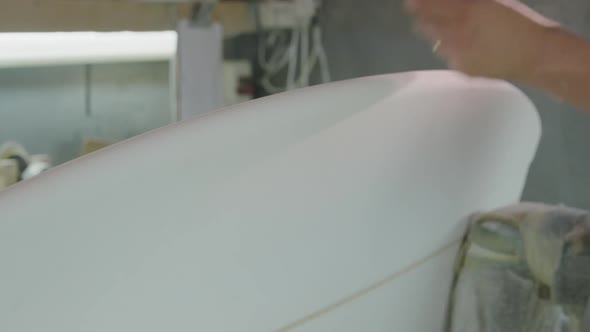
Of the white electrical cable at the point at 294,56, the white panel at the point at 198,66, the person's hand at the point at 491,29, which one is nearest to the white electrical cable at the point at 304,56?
the white electrical cable at the point at 294,56

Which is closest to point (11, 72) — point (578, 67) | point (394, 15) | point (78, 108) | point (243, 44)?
point (78, 108)

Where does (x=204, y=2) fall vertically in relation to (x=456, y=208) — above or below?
above

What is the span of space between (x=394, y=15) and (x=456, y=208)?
2.16ft

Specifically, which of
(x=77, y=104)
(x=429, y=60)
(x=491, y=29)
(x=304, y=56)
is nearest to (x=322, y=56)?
(x=304, y=56)

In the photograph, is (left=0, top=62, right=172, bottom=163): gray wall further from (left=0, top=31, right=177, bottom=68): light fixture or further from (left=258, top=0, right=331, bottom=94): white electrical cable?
(left=258, top=0, right=331, bottom=94): white electrical cable

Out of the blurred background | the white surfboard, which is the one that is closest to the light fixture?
the blurred background

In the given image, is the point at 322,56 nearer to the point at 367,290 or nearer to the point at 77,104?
the point at 77,104

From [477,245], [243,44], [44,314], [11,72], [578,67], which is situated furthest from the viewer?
[243,44]

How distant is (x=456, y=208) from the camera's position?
2.10 feet

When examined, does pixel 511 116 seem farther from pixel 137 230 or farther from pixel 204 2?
pixel 204 2

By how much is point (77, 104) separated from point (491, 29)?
93 cm

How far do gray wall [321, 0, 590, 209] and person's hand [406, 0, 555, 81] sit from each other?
1.56ft

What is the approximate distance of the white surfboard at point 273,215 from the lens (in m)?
0.37

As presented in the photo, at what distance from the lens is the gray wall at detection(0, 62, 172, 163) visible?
1101 millimetres
